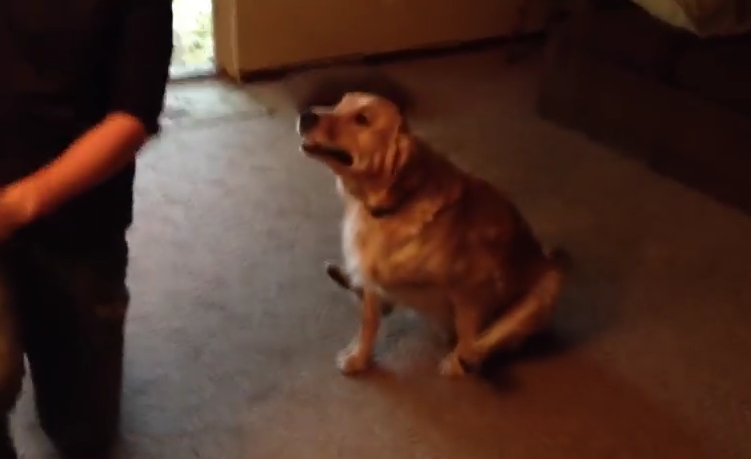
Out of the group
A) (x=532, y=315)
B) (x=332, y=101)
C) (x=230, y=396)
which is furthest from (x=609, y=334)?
(x=332, y=101)

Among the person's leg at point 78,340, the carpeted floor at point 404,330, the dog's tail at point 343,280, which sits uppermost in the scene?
the person's leg at point 78,340

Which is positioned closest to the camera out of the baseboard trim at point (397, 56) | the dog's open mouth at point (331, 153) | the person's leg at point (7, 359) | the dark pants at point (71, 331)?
the person's leg at point (7, 359)

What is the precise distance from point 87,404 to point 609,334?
1084mm

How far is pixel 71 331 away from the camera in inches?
58.1

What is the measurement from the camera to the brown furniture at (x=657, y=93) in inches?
102

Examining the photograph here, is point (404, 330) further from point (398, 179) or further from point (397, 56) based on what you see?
point (397, 56)

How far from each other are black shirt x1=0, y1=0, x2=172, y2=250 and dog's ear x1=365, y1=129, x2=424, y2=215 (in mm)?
431

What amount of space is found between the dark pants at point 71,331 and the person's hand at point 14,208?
4.5 inches

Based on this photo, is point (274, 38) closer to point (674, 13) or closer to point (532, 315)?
point (674, 13)

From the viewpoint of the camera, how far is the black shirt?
4.06 ft

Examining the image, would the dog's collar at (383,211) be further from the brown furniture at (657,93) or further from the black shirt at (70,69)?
the brown furniture at (657,93)

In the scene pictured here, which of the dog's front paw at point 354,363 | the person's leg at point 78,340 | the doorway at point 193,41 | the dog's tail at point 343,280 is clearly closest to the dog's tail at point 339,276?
the dog's tail at point 343,280

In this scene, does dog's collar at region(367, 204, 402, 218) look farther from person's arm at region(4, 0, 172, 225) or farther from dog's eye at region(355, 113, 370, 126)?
person's arm at region(4, 0, 172, 225)

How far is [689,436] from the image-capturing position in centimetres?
179
